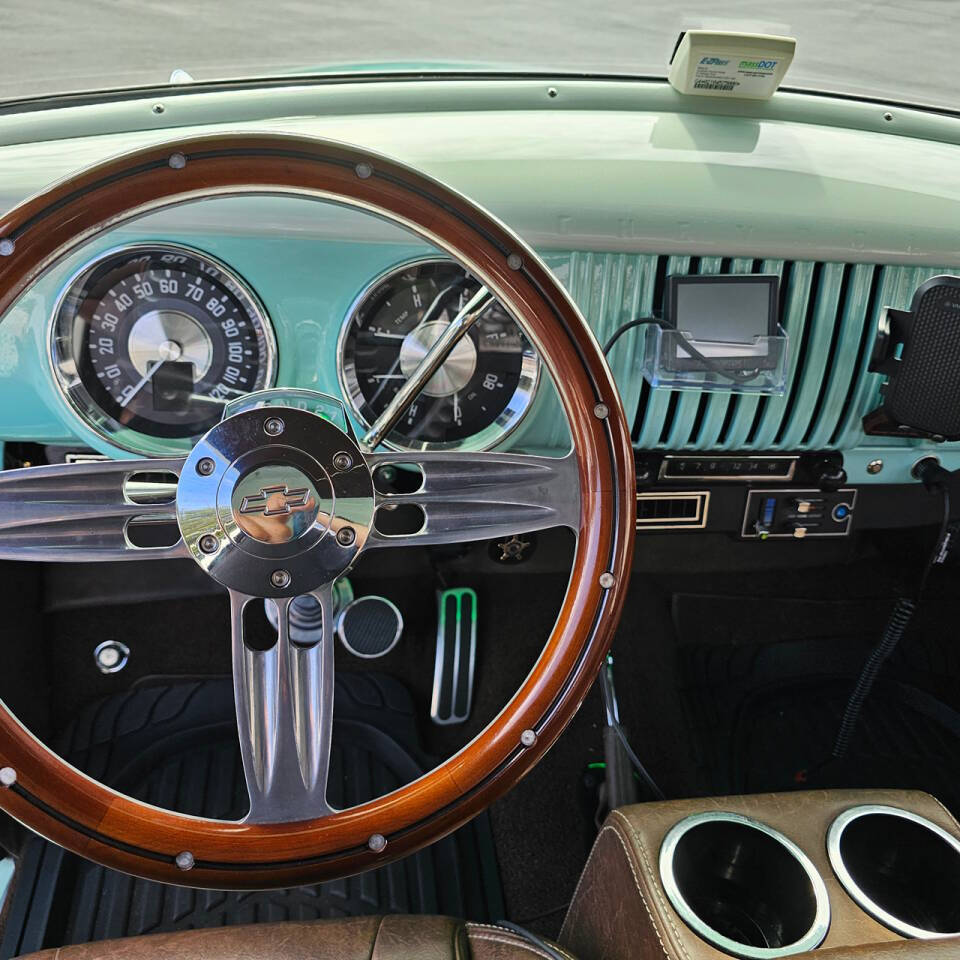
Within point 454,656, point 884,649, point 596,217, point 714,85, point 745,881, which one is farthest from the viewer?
point 454,656

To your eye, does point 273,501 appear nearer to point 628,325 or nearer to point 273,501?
point 273,501

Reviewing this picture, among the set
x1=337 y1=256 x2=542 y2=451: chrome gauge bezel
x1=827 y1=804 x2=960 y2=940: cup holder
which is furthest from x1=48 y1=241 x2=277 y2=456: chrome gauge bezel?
x1=827 y1=804 x2=960 y2=940: cup holder

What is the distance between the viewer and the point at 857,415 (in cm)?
146

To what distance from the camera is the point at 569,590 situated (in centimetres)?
91

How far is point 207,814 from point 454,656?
23.6 inches

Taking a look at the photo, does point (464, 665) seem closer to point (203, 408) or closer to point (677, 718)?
point (677, 718)

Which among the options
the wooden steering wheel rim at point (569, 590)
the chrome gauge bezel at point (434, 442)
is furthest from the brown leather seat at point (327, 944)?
the chrome gauge bezel at point (434, 442)

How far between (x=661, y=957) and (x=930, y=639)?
1426 mm

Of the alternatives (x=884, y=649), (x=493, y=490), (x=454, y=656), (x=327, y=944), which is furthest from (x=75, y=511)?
(x=884, y=649)

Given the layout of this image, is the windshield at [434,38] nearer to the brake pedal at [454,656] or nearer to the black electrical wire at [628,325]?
the black electrical wire at [628,325]

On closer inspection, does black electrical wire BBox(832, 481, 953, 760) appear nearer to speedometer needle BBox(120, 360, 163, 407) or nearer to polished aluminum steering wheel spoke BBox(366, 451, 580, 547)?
polished aluminum steering wheel spoke BBox(366, 451, 580, 547)

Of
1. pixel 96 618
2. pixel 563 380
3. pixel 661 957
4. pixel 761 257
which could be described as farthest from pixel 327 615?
pixel 96 618

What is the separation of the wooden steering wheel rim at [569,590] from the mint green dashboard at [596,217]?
0.35 m

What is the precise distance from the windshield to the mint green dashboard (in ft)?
0.36
